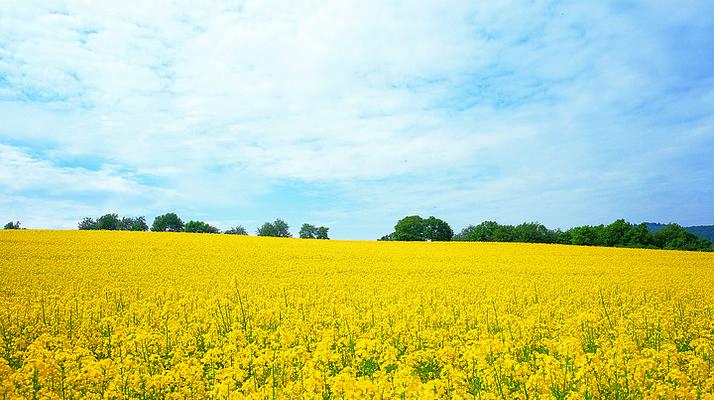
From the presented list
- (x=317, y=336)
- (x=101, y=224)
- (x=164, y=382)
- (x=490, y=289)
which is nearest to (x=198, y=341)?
(x=317, y=336)

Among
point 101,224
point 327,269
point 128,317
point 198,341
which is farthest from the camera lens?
point 101,224

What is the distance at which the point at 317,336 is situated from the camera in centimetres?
966

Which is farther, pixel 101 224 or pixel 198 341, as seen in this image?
pixel 101 224

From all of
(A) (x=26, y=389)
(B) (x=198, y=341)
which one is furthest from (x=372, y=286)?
(A) (x=26, y=389)

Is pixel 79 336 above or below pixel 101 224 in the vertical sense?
below

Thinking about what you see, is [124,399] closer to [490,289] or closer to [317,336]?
[317,336]

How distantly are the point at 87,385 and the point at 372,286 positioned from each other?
1168 centimetres

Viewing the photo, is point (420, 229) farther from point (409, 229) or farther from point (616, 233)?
point (616, 233)

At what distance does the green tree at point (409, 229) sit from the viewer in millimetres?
74812

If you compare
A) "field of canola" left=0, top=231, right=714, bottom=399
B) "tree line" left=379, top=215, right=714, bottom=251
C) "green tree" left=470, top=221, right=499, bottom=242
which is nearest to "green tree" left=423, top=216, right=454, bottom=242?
"tree line" left=379, top=215, right=714, bottom=251

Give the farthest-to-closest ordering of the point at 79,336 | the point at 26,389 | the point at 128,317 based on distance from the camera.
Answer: the point at 128,317
the point at 79,336
the point at 26,389

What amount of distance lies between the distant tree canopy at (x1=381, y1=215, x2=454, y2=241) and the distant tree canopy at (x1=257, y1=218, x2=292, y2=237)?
3153cm

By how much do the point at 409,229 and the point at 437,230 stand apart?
6.08 meters

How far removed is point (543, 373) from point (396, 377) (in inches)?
90.4
